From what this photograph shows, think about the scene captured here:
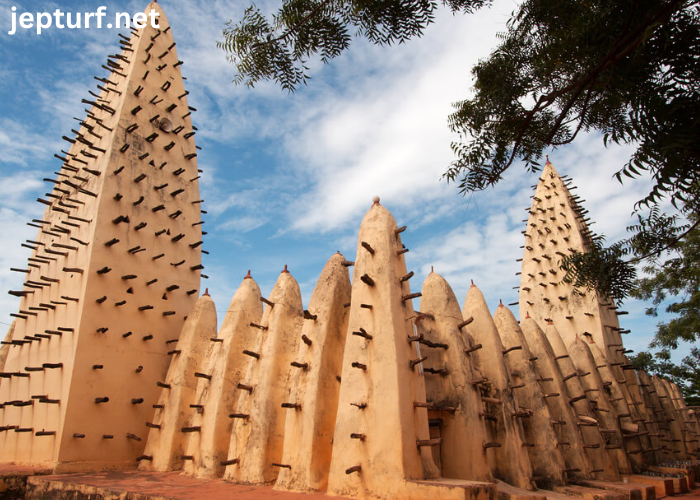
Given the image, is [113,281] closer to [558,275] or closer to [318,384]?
[318,384]

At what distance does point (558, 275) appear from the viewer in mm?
20609

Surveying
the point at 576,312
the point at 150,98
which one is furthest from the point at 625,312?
the point at 150,98

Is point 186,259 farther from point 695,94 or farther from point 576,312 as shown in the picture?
point 576,312

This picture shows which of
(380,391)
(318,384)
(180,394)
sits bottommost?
(380,391)

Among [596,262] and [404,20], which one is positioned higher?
[404,20]

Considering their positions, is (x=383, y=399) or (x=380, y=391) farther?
(x=380, y=391)

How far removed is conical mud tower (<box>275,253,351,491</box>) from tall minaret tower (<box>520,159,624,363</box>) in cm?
1164

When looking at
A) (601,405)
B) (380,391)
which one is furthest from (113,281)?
(601,405)

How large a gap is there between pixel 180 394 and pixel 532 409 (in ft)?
28.1

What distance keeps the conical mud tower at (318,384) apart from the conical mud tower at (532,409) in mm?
4214

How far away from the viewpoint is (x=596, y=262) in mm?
9141

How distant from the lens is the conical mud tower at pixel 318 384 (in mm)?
9266

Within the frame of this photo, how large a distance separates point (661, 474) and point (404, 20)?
50.4 ft

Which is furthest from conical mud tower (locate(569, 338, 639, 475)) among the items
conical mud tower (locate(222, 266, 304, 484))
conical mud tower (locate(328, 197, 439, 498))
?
conical mud tower (locate(222, 266, 304, 484))
